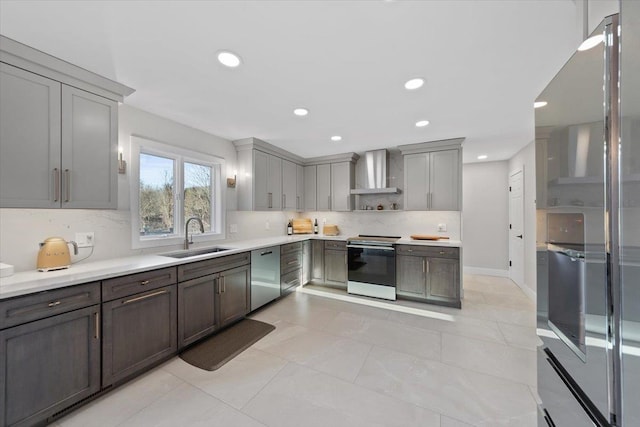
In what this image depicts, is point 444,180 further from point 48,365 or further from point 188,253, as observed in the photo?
point 48,365

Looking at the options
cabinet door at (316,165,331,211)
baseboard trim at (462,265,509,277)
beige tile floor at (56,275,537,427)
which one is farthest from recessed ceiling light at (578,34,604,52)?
baseboard trim at (462,265,509,277)

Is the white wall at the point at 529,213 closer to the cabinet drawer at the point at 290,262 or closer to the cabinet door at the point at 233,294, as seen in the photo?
the cabinet drawer at the point at 290,262

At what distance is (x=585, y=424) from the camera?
0.74 m

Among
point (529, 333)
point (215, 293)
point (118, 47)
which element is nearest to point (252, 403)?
point (215, 293)

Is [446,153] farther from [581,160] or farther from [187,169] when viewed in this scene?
[187,169]

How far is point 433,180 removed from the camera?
371 cm

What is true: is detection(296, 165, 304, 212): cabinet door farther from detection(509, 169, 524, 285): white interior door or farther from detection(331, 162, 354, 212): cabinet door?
detection(509, 169, 524, 285): white interior door

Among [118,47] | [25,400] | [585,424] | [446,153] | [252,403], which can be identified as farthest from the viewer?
[446,153]

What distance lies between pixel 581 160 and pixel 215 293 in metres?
2.92

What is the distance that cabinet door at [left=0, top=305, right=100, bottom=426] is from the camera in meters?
1.33

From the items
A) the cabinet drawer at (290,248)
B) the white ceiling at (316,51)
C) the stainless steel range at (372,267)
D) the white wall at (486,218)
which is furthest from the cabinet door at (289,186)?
the white wall at (486,218)

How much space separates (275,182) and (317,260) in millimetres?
1644

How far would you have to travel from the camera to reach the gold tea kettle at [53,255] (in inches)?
70.1

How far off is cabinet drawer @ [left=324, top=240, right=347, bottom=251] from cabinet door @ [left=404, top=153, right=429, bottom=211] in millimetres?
1248
